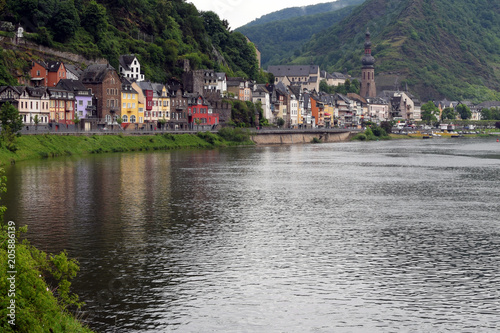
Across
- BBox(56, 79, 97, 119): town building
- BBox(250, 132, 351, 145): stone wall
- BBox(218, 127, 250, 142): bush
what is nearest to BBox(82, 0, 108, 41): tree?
BBox(56, 79, 97, 119): town building

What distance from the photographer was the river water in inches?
938

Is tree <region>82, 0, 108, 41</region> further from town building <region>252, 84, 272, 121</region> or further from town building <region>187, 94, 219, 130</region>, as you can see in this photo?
town building <region>252, 84, 272, 121</region>

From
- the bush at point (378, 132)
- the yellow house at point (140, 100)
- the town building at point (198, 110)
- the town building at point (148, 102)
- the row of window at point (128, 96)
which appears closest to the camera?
the row of window at point (128, 96)

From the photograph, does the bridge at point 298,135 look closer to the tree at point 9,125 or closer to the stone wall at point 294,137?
the stone wall at point 294,137

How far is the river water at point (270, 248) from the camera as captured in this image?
2383cm

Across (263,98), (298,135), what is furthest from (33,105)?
(263,98)

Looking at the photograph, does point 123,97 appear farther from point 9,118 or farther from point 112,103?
point 9,118

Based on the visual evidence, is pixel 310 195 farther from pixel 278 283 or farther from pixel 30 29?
pixel 30 29

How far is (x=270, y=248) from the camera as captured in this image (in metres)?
33.9

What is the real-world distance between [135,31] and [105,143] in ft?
200

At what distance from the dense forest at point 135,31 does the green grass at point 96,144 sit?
17.9 meters

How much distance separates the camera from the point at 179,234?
3719 centimetres

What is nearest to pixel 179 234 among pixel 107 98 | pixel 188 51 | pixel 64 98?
pixel 64 98

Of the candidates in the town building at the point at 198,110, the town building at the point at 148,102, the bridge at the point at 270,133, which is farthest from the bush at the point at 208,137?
the town building at the point at 198,110
